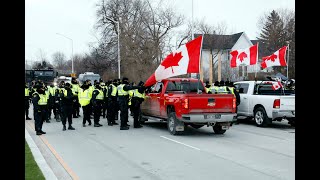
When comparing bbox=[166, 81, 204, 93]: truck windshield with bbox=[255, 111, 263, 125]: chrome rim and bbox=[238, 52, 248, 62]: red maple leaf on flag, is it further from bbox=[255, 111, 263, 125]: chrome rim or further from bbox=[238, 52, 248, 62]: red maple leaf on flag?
bbox=[238, 52, 248, 62]: red maple leaf on flag

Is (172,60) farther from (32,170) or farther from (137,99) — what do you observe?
(32,170)

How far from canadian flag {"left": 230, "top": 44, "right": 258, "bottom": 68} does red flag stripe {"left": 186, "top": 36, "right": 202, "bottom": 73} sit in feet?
27.3

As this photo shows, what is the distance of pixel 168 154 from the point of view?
918 centimetres

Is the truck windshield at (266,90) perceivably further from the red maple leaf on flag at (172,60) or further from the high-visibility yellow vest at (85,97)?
the high-visibility yellow vest at (85,97)

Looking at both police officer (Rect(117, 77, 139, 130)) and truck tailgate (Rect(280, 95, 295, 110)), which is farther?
police officer (Rect(117, 77, 139, 130))

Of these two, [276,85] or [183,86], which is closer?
[183,86]

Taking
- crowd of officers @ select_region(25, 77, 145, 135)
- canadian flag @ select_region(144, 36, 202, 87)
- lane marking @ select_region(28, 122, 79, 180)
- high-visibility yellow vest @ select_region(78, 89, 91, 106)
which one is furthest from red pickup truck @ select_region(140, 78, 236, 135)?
lane marking @ select_region(28, 122, 79, 180)

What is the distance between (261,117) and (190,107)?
4.61m

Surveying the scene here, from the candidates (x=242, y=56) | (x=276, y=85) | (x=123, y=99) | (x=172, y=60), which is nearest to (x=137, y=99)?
(x=123, y=99)

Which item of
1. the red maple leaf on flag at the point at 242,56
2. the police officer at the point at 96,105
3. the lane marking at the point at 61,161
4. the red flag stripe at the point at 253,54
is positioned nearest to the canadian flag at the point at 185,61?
the lane marking at the point at 61,161

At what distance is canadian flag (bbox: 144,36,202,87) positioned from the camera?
36.6 ft
